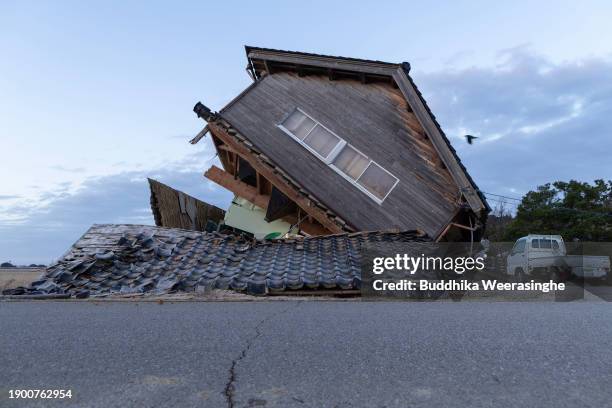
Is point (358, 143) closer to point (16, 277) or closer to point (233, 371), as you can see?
point (16, 277)

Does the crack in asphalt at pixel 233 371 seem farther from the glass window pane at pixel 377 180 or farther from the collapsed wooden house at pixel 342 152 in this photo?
the glass window pane at pixel 377 180

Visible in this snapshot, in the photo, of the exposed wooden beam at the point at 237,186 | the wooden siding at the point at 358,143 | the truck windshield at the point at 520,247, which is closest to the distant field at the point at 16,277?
the exposed wooden beam at the point at 237,186

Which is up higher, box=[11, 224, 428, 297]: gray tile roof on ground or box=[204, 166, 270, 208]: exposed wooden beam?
box=[204, 166, 270, 208]: exposed wooden beam

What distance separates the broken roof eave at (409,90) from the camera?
12.4m

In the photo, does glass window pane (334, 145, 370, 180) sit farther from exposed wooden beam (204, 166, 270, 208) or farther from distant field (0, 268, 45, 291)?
distant field (0, 268, 45, 291)

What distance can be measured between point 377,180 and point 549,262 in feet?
30.0

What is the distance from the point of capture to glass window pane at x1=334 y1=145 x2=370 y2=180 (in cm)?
1286

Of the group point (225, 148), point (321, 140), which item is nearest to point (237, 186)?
point (225, 148)

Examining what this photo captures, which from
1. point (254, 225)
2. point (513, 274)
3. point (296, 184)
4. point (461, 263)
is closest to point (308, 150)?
point (296, 184)

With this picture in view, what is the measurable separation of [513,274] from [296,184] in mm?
13734

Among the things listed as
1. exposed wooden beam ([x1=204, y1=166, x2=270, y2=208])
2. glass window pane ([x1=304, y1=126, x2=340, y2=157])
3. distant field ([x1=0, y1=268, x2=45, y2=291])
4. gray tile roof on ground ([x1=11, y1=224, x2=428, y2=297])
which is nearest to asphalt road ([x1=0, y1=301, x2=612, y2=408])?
gray tile roof on ground ([x1=11, y1=224, x2=428, y2=297])

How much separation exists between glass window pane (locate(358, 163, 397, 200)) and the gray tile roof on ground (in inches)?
53.3

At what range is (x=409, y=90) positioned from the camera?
43.6ft

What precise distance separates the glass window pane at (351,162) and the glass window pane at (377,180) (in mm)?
165
